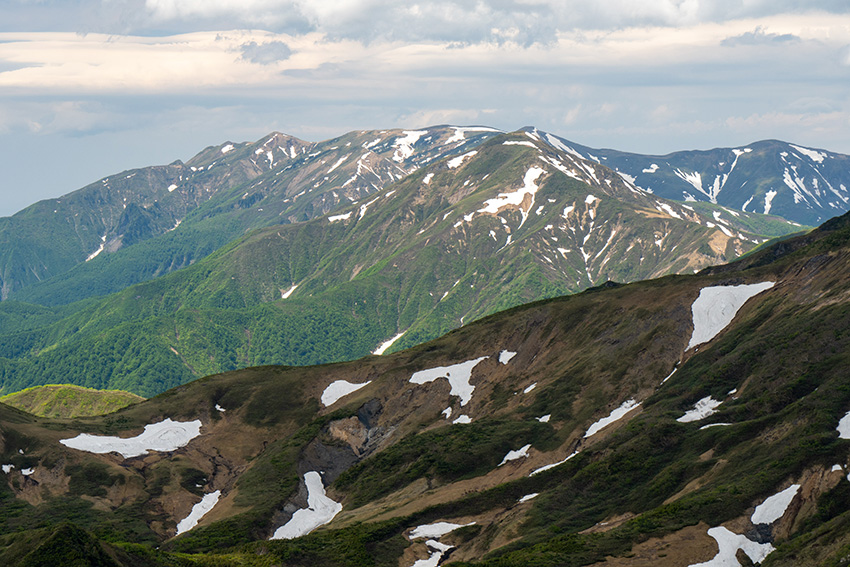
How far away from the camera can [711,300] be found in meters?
144

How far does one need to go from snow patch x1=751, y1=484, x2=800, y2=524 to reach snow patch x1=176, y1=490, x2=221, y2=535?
8664cm

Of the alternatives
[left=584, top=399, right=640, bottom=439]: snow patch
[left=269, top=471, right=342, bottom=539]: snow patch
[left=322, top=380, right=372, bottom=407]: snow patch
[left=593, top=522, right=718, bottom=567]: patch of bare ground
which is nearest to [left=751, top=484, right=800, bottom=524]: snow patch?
[left=593, top=522, right=718, bottom=567]: patch of bare ground

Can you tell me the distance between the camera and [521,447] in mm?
124750

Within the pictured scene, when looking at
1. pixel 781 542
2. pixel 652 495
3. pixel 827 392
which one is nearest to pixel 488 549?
pixel 652 495

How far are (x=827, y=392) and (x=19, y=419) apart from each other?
137648 millimetres

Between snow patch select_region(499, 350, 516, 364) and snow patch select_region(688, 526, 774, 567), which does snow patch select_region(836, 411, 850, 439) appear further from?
snow patch select_region(499, 350, 516, 364)

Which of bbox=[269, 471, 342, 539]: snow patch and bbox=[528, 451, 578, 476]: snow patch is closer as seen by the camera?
bbox=[528, 451, 578, 476]: snow patch

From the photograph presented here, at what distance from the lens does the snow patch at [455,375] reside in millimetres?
159125

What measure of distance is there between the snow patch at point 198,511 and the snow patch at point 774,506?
284 feet

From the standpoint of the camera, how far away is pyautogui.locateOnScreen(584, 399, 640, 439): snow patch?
12219 cm

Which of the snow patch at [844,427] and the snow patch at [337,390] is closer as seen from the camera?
the snow patch at [844,427]

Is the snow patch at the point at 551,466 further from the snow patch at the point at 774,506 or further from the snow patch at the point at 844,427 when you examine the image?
the snow patch at the point at 844,427

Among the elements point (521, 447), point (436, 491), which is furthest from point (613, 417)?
point (436, 491)

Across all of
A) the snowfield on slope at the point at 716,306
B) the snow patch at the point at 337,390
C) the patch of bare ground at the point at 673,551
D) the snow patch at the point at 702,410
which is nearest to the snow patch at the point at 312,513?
the snow patch at the point at 337,390
